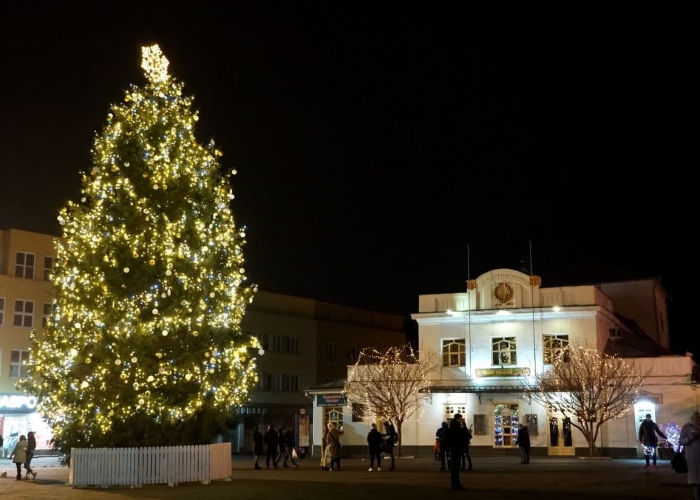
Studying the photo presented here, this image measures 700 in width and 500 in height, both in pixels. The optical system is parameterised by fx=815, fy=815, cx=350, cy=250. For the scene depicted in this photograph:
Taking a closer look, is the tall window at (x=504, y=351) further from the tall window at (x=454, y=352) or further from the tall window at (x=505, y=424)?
the tall window at (x=505, y=424)

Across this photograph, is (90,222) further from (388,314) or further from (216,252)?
(388,314)

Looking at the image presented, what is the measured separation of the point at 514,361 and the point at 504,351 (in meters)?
0.76

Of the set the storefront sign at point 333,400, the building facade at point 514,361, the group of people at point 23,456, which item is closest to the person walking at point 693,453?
the group of people at point 23,456

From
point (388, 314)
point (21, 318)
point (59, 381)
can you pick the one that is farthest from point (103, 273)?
point (388, 314)

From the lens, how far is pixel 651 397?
3969 centimetres

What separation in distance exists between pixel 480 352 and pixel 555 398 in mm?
5094

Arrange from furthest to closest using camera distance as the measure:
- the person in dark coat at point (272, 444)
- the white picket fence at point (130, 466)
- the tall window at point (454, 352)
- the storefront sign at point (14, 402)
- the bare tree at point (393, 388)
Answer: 1. the storefront sign at point (14, 402)
2. the tall window at point (454, 352)
3. the bare tree at point (393, 388)
4. the person in dark coat at point (272, 444)
5. the white picket fence at point (130, 466)

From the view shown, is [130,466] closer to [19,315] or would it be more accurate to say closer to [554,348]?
[554,348]

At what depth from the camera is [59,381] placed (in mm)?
22484

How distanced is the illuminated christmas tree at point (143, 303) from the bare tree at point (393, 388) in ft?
63.7

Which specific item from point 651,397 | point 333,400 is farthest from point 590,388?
point 333,400

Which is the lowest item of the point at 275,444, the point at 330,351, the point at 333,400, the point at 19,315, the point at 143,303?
the point at 275,444

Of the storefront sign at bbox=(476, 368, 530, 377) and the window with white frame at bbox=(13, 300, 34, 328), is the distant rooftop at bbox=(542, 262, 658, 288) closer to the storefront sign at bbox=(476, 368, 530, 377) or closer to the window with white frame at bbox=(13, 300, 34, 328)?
the storefront sign at bbox=(476, 368, 530, 377)

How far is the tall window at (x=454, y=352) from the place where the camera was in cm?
4459
